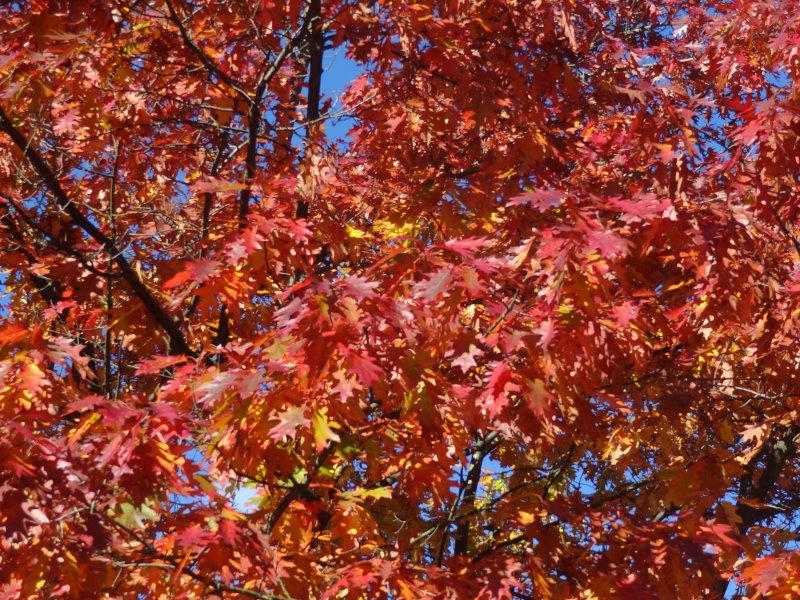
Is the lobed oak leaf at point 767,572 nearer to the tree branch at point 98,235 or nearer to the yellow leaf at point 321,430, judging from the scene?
the yellow leaf at point 321,430

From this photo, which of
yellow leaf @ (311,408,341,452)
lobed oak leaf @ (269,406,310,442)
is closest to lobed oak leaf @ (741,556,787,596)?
yellow leaf @ (311,408,341,452)

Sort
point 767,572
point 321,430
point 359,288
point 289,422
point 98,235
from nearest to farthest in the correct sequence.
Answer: point 359,288 → point 289,422 → point 321,430 → point 767,572 → point 98,235

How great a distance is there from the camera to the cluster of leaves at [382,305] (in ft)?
9.94

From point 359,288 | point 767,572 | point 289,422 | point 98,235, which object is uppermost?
point 98,235

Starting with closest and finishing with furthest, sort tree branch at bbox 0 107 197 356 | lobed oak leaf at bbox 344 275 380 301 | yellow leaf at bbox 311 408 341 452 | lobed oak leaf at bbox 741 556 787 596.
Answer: lobed oak leaf at bbox 344 275 380 301, yellow leaf at bbox 311 408 341 452, lobed oak leaf at bbox 741 556 787 596, tree branch at bbox 0 107 197 356

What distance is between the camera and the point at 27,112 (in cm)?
462

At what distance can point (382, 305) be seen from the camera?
9.61ft

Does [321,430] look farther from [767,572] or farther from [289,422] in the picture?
[767,572]

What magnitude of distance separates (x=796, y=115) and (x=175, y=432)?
3154mm

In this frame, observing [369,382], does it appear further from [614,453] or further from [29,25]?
[614,453]

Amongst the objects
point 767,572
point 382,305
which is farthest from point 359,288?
point 767,572

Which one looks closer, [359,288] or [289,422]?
[359,288]

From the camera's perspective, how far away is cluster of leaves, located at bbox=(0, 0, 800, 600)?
9.94 ft

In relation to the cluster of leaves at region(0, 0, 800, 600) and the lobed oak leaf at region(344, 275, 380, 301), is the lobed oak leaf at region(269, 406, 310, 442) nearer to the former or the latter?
the cluster of leaves at region(0, 0, 800, 600)
